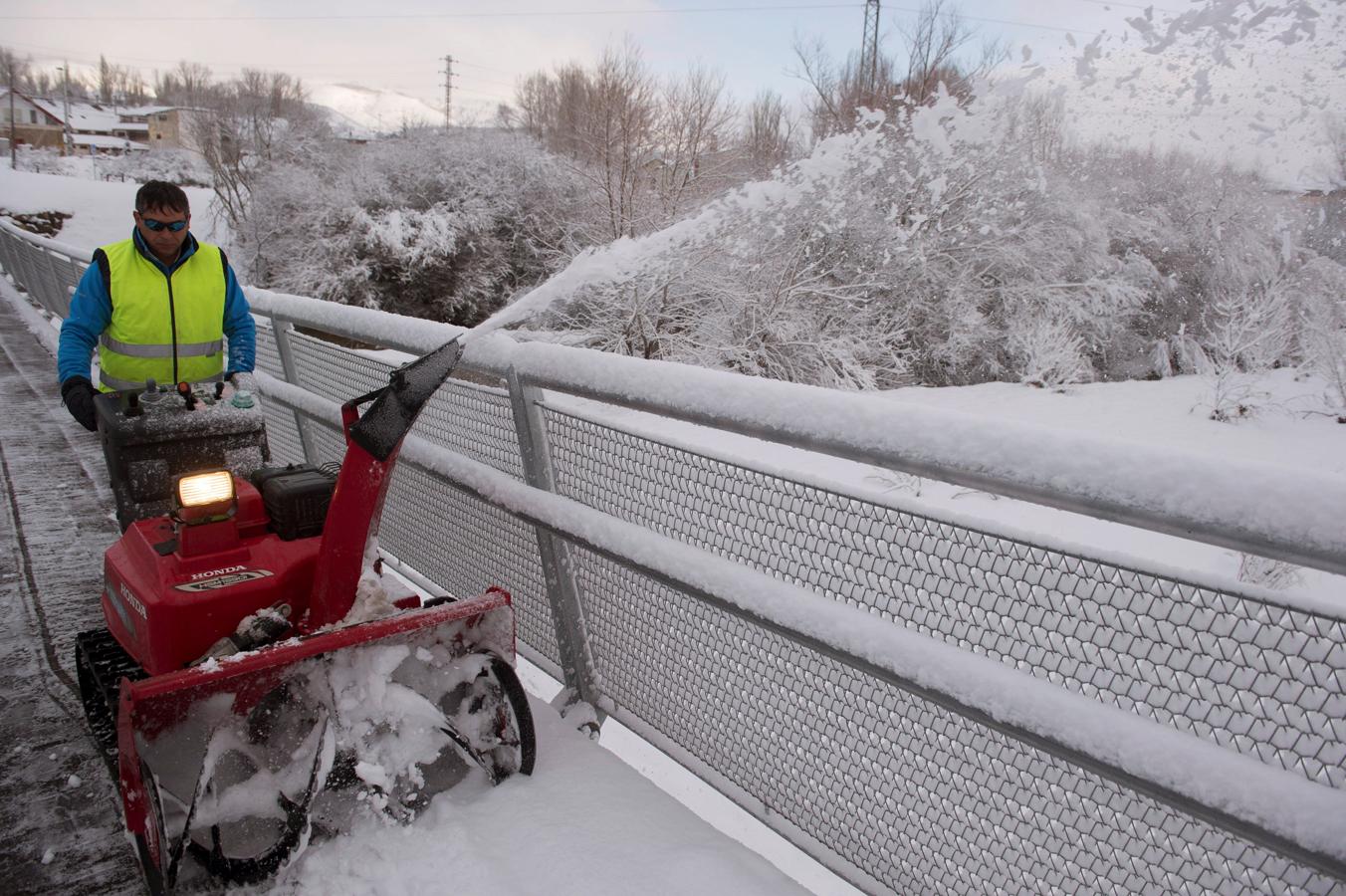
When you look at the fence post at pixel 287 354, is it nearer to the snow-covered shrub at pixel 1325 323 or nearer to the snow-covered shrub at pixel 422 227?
the snow-covered shrub at pixel 1325 323

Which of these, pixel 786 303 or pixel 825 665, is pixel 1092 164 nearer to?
pixel 786 303

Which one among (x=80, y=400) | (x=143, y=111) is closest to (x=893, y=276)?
(x=80, y=400)

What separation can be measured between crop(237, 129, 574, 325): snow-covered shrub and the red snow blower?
20112mm

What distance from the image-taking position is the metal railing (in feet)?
4.74

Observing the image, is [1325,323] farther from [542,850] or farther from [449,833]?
[449,833]

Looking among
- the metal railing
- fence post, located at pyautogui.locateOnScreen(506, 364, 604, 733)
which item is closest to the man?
the metal railing

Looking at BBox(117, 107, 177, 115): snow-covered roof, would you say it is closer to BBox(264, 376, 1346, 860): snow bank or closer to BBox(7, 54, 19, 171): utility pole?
BBox(7, 54, 19, 171): utility pole

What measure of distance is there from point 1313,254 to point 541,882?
25.4m

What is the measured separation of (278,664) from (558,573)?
3.41 ft

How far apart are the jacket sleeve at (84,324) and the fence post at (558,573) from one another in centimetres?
156

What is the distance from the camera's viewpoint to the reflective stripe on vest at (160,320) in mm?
3121

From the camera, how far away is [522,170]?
2575cm

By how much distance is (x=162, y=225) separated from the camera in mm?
3045

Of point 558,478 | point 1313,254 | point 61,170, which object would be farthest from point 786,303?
point 61,170
